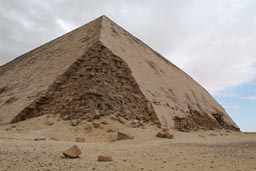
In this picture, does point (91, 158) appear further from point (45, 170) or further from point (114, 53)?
point (114, 53)

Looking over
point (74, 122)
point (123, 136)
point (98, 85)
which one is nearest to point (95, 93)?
point (98, 85)

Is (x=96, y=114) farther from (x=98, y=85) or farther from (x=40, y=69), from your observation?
(x=40, y=69)

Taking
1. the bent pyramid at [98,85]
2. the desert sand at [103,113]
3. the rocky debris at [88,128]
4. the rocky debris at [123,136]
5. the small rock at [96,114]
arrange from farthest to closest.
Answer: the bent pyramid at [98,85], the small rock at [96,114], the rocky debris at [88,128], the rocky debris at [123,136], the desert sand at [103,113]

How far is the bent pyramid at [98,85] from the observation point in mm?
10109

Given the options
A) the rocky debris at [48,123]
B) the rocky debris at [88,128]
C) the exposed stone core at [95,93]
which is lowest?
the rocky debris at [88,128]

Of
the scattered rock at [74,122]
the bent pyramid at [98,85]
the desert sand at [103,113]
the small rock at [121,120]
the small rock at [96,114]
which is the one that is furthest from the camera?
the bent pyramid at [98,85]

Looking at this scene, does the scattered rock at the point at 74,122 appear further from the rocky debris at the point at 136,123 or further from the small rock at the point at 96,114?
the rocky debris at the point at 136,123

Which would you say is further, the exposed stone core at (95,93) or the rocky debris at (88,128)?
the exposed stone core at (95,93)

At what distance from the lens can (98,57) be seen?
11.5 m

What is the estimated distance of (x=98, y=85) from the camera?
411 inches

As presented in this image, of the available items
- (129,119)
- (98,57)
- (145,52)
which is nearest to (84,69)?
(98,57)

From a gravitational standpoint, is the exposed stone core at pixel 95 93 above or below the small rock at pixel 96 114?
above

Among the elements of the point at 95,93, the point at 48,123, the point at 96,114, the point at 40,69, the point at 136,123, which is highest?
the point at 40,69

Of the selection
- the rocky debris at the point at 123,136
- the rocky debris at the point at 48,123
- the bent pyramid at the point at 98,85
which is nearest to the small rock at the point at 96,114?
the bent pyramid at the point at 98,85
